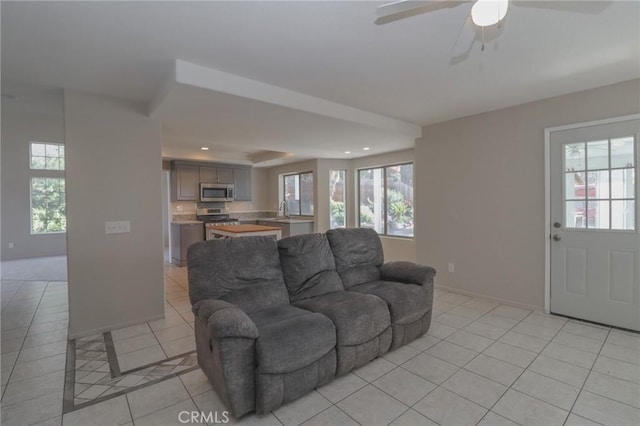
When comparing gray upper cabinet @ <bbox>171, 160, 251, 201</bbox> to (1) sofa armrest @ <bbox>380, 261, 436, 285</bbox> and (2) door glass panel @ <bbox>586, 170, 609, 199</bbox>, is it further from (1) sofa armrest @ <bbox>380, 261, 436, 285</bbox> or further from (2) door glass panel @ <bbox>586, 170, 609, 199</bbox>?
(2) door glass panel @ <bbox>586, 170, 609, 199</bbox>

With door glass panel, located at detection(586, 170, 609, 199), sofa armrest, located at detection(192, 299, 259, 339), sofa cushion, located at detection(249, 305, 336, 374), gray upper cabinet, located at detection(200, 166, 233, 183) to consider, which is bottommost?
sofa cushion, located at detection(249, 305, 336, 374)

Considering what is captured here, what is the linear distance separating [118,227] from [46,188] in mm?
6119

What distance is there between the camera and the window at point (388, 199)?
236 inches

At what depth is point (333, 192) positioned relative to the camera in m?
7.10

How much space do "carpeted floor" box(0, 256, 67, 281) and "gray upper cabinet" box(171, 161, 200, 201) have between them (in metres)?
2.49

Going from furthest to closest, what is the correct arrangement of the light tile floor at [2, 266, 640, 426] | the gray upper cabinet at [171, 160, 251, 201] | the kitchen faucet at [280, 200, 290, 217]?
the kitchen faucet at [280, 200, 290, 217] < the gray upper cabinet at [171, 160, 251, 201] < the light tile floor at [2, 266, 640, 426]

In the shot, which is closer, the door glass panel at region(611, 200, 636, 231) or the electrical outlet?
the door glass panel at region(611, 200, 636, 231)

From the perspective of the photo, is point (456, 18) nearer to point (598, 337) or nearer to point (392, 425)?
point (392, 425)

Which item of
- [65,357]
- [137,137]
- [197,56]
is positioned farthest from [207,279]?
[137,137]

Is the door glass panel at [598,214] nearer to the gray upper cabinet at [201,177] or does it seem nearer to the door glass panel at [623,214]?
the door glass panel at [623,214]

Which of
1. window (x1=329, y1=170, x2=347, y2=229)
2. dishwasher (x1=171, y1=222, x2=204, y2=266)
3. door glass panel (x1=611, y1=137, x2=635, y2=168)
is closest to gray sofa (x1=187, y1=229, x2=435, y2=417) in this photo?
door glass panel (x1=611, y1=137, x2=635, y2=168)

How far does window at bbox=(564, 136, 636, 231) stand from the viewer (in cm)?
293

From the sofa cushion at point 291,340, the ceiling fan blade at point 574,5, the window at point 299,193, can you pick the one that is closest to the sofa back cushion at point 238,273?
the sofa cushion at point 291,340

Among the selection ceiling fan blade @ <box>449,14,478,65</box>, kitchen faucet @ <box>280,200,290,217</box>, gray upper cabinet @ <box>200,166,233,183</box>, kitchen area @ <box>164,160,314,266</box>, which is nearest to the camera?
ceiling fan blade @ <box>449,14,478,65</box>
